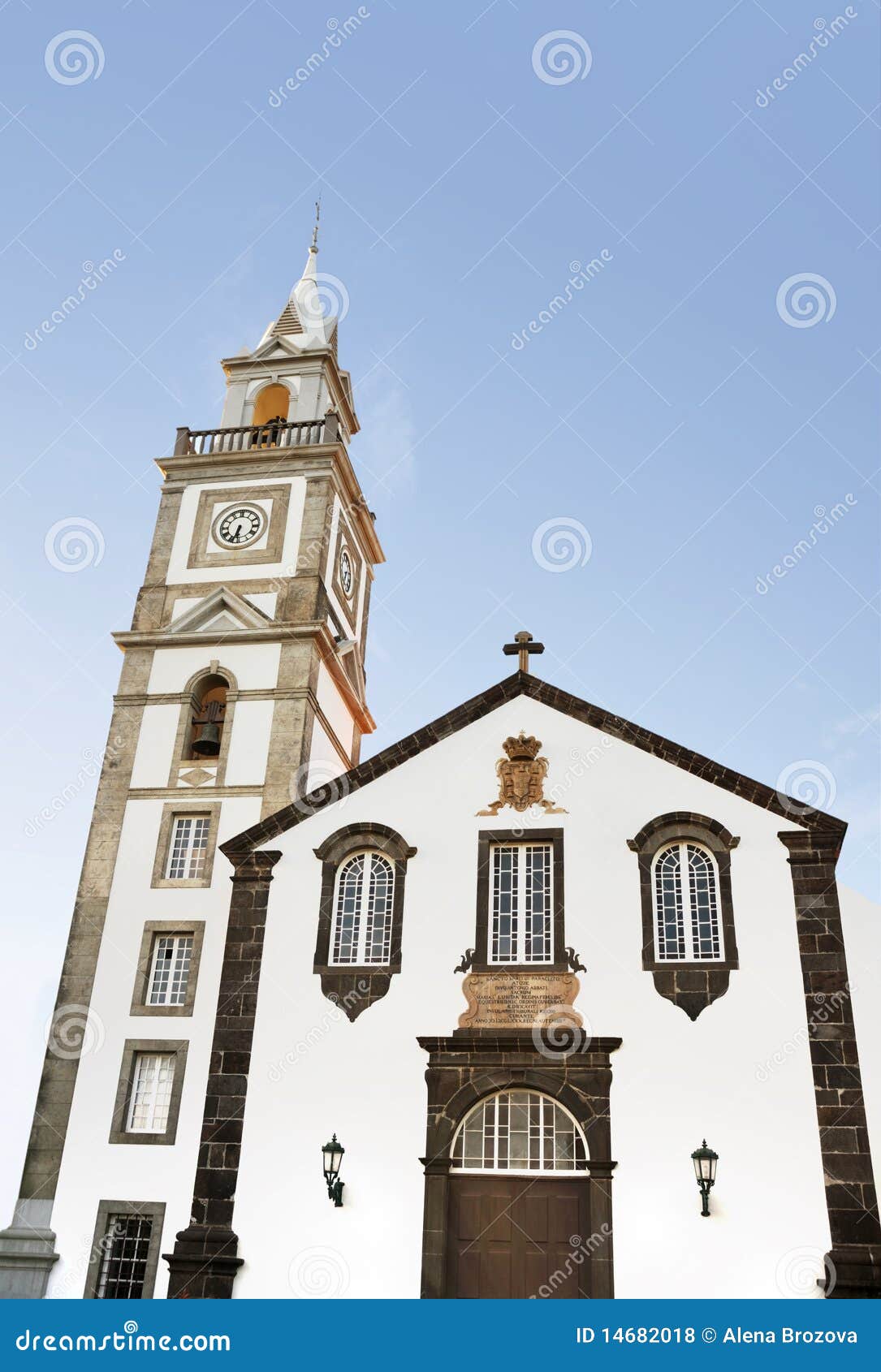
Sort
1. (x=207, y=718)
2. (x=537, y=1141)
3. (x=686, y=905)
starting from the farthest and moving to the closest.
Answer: (x=207, y=718) < (x=686, y=905) < (x=537, y=1141)

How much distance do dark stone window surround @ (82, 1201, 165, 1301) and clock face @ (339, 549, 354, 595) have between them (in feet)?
44.0

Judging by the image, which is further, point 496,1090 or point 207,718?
point 207,718

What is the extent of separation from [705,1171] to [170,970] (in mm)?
9431

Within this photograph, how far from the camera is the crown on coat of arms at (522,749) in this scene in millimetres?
18547

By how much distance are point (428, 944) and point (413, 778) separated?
9.01ft

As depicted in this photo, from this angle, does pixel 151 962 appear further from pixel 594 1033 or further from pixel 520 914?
pixel 594 1033

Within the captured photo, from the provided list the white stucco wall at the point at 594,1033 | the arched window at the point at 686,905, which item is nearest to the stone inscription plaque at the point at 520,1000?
the white stucco wall at the point at 594,1033

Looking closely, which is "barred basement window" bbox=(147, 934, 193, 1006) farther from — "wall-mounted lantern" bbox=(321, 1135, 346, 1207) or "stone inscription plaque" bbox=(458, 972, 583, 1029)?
"stone inscription plaque" bbox=(458, 972, 583, 1029)

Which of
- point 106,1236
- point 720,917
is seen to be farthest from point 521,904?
point 106,1236

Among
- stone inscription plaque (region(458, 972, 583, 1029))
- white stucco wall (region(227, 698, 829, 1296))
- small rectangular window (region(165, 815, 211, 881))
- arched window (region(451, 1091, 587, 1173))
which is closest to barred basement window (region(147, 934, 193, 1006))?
small rectangular window (region(165, 815, 211, 881))

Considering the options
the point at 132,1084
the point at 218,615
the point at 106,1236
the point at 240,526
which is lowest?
the point at 106,1236

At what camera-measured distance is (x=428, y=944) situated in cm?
1733

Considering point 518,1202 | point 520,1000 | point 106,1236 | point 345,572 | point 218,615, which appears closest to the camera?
point 518,1202

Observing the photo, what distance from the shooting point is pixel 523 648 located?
1969 centimetres
